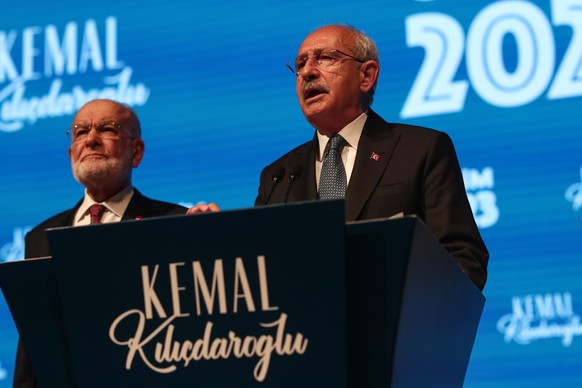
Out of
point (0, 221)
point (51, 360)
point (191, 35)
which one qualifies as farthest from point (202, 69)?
point (51, 360)

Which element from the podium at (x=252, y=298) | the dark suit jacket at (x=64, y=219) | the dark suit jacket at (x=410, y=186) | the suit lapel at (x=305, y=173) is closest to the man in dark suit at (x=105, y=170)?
the dark suit jacket at (x=64, y=219)

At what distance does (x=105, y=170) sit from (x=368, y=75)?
1046 millimetres

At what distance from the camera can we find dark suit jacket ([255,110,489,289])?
2.15 m

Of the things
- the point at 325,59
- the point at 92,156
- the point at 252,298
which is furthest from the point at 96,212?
the point at 252,298

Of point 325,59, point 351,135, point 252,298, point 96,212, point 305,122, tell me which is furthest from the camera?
point 305,122

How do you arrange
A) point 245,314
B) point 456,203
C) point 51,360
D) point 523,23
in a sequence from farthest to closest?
point 523,23
point 456,203
point 51,360
point 245,314

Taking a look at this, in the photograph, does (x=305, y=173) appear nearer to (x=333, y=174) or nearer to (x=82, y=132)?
(x=333, y=174)

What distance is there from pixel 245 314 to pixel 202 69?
2.54m

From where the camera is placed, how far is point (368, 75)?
2701 millimetres

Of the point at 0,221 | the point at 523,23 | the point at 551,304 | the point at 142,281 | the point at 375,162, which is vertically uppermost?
the point at 523,23

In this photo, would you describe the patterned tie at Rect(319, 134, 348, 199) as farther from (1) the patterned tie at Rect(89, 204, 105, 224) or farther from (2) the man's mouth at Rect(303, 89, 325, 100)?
(1) the patterned tie at Rect(89, 204, 105, 224)

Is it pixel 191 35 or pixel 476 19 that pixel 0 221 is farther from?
pixel 476 19

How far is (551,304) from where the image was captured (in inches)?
120

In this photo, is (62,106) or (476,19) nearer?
(476,19)
